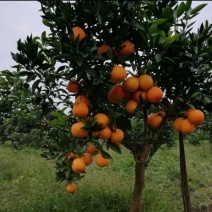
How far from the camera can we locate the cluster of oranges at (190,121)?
1848 mm

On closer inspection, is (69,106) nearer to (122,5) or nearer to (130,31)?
(130,31)

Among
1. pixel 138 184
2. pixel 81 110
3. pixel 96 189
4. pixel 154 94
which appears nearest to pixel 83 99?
pixel 81 110

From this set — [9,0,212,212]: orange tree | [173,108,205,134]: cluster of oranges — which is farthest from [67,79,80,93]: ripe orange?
[173,108,205,134]: cluster of oranges

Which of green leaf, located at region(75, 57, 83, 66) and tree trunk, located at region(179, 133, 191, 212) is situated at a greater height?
green leaf, located at region(75, 57, 83, 66)

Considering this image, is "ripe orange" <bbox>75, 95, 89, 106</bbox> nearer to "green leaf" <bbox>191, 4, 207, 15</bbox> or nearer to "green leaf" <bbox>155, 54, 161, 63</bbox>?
"green leaf" <bbox>155, 54, 161, 63</bbox>

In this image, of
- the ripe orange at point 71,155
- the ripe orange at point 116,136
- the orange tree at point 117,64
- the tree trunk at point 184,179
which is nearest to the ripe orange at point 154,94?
the orange tree at point 117,64

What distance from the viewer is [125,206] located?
353 centimetres

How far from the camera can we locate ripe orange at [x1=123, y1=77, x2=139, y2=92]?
175 cm

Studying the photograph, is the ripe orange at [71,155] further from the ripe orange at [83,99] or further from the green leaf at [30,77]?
the green leaf at [30,77]

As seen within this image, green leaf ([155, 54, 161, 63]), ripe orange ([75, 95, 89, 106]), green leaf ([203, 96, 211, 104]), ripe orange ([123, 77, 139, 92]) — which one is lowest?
ripe orange ([75, 95, 89, 106])

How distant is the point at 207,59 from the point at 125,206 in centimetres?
219

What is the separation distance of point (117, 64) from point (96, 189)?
2488 mm

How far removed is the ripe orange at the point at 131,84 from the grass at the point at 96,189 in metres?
1.98

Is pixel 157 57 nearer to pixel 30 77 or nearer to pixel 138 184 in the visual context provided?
pixel 30 77
